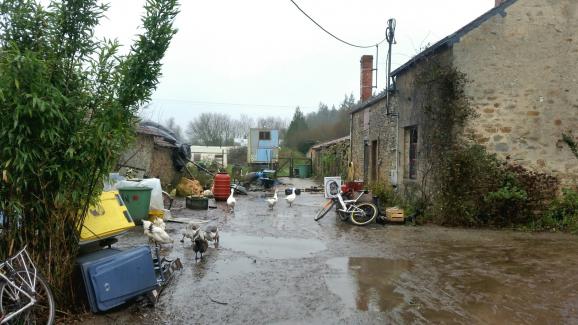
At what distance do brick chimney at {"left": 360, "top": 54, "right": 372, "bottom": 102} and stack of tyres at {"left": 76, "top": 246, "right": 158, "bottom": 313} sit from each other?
16.2 meters

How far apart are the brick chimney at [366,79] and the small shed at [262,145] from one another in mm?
14099

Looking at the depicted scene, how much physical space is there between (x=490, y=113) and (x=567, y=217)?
289 cm

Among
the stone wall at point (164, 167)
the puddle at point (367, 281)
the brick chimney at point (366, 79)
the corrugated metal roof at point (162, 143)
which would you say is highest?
the brick chimney at point (366, 79)

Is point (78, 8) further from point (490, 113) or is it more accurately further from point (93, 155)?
point (490, 113)

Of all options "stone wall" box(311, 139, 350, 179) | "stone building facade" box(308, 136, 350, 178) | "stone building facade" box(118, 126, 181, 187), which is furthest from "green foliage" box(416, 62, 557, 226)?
"stone building facade" box(308, 136, 350, 178)

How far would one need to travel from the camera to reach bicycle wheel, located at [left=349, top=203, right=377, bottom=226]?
35.5 feet

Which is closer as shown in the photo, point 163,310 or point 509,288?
point 163,310

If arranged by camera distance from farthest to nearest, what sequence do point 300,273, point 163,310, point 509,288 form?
1. point 300,273
2. point 509,288
3. point 163,310

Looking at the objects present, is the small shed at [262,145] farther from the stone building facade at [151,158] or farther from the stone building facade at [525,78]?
the stone building facade at [525,78]

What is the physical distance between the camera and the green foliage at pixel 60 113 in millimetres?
4152

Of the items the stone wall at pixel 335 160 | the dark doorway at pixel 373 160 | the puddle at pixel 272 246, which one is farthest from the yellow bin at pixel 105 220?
the stone wall at pixel 335 160

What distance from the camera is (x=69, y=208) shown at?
15.3 feet

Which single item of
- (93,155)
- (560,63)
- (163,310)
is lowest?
(163,310)

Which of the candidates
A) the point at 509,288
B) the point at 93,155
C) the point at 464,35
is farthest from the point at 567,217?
the point at 93,155
